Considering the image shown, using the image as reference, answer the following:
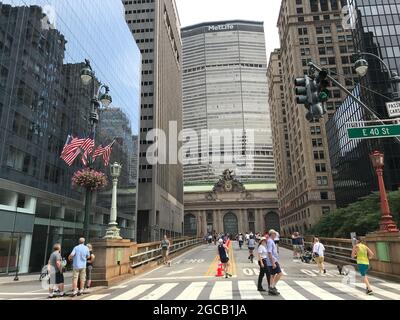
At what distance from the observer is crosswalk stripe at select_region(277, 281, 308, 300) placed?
9.97 m

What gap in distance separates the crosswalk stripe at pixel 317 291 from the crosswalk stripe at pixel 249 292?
1.80 m

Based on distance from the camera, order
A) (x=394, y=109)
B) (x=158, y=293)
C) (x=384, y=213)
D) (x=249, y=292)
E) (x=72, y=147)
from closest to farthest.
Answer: (x=394, y=109) → (x=249, y=292) → (x=158, y=293) → (x=384, y=213) → (x=72, y=147)

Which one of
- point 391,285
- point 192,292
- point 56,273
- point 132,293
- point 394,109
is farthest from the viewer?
point 391,285

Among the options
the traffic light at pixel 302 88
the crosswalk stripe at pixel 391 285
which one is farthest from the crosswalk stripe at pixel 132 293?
the crosswalk stripe at pixel 391 285

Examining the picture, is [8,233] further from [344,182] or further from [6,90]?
[344,182]

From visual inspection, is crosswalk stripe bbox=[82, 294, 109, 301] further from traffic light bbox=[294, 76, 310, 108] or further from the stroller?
the stroller

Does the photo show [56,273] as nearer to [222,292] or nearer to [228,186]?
[222,292]

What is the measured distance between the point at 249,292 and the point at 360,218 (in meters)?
29.9

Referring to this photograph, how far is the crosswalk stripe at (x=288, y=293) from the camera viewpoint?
9.97 meters

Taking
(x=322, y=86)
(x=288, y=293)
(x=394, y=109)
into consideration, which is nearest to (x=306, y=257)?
(x=288, y=293)

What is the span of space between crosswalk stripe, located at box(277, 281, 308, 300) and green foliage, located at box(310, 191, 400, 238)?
2228cm

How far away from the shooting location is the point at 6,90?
26203 mm

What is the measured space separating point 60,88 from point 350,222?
3703 centimetres

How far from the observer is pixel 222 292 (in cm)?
1111
